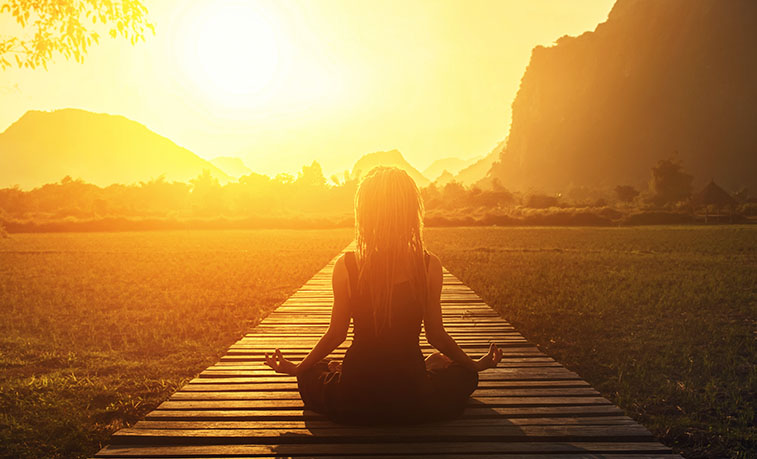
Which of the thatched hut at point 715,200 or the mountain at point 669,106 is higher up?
the mountain at point 669,106

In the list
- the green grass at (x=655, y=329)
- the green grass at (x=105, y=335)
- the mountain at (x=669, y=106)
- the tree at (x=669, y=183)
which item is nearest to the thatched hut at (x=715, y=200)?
the tree at (x=669, y=183)

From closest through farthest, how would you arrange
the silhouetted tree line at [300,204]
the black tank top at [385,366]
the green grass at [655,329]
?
1. the black tank top at [385,366]
2. the green grass at [655,329]
3. the silhouetted tree line at [300,204]

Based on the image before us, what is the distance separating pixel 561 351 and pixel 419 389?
18.1 ft

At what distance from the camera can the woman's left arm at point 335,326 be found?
3.14 metres

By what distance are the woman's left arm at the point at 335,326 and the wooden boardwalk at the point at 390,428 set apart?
0.32 metres

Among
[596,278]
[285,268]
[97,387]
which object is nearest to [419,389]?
[97,387]

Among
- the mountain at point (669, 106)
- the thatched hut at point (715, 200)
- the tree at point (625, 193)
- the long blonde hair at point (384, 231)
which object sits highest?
the mountain at point (669, 106)

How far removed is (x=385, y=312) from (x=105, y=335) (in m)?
7.96

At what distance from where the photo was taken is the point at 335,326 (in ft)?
10.6

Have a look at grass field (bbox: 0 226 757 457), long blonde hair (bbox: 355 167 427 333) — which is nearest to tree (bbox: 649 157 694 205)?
grass field (bbox: 0 226 757 457)

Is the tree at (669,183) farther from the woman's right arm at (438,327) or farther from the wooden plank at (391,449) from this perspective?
the wooden plank at (391,449)

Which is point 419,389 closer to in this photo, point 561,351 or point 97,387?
point 97,387

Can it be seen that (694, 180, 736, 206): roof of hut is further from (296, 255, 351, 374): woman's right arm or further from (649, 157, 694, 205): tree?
(296, 255, 351, 374): woman's right arm

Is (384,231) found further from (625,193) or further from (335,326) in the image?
(625,193)
